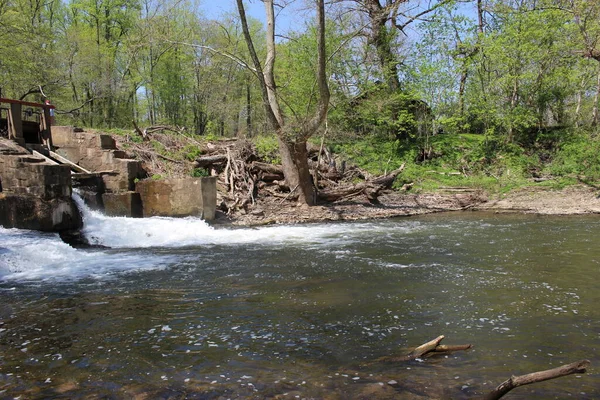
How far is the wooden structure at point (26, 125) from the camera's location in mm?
13594

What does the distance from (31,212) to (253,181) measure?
8243 mm

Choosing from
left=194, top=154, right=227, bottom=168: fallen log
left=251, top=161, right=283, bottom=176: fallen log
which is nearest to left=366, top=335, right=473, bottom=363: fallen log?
left=251, top=161, right=283, bottom=176: fallen log

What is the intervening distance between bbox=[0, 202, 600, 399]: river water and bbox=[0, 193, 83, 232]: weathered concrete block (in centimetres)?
65

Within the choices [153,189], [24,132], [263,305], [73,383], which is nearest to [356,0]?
[153,189]

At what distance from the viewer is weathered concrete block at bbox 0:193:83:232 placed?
35.9 feet

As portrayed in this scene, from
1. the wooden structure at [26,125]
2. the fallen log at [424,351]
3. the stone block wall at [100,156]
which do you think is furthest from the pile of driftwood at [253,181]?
the fallen log at [424,351]

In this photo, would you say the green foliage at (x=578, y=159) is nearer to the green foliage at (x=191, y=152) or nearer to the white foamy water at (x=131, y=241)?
the white foamy water at (x=131, y=241)

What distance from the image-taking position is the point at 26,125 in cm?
1533

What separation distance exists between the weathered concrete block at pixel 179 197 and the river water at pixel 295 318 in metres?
3.99

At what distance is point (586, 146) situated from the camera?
69.9 feet

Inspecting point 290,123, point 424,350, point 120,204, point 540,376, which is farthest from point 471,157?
point 540,376

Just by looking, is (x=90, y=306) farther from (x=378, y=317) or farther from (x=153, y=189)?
(x=153, y=189)

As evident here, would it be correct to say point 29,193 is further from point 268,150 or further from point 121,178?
point 268,150

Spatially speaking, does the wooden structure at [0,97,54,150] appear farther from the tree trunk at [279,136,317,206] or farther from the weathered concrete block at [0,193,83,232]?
the tree trunk at [279,136,317,206]
